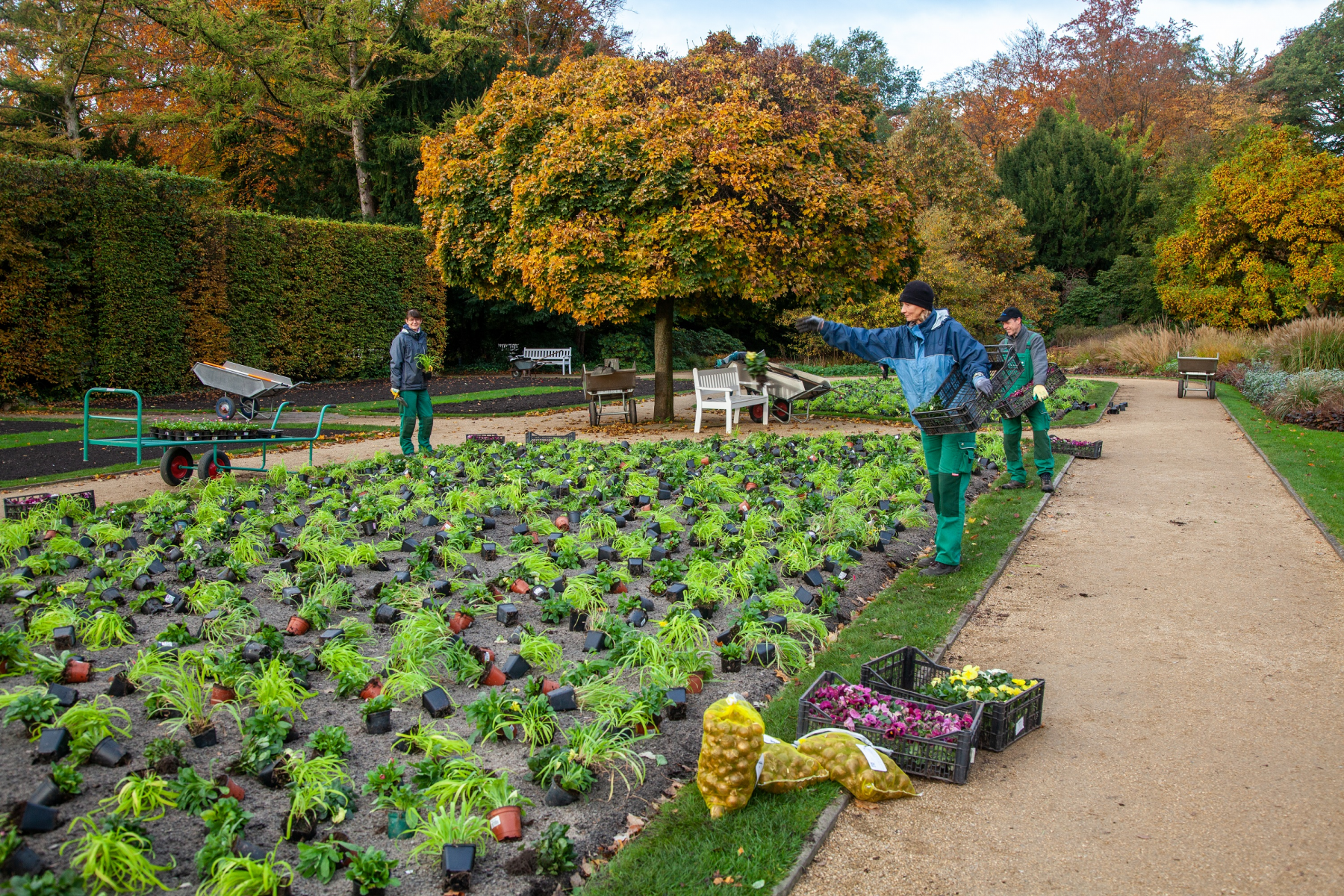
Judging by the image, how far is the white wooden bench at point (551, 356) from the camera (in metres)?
30.8

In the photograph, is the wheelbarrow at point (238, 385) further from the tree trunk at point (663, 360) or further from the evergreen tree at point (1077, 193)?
the evergreen tree at point (1077, 193)

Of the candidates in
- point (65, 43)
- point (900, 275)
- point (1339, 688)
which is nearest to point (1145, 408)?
point (900, 275)

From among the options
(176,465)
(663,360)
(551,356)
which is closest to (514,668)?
(176,465)

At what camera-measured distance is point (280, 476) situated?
9.18 meters

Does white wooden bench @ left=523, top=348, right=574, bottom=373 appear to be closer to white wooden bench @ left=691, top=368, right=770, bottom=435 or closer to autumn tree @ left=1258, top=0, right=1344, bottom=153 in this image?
white wooden bench @ left=691, top=368, right=770, bottom=435

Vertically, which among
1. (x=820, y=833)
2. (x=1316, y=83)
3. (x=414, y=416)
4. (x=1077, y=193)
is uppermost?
(x=1316, y=83)

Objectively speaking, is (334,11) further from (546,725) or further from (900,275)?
(546,725)

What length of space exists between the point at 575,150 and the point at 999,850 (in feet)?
40.4

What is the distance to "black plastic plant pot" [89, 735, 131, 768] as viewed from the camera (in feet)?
10.7

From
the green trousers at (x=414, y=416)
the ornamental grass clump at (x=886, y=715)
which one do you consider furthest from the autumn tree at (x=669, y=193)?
the ornamental grass clump at (x=886, y=715)

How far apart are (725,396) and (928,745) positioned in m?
11.8

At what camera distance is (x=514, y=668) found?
14.0 ft

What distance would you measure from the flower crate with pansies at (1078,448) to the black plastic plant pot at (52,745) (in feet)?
36.6

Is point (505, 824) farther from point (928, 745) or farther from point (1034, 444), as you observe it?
point (1034, 444)
